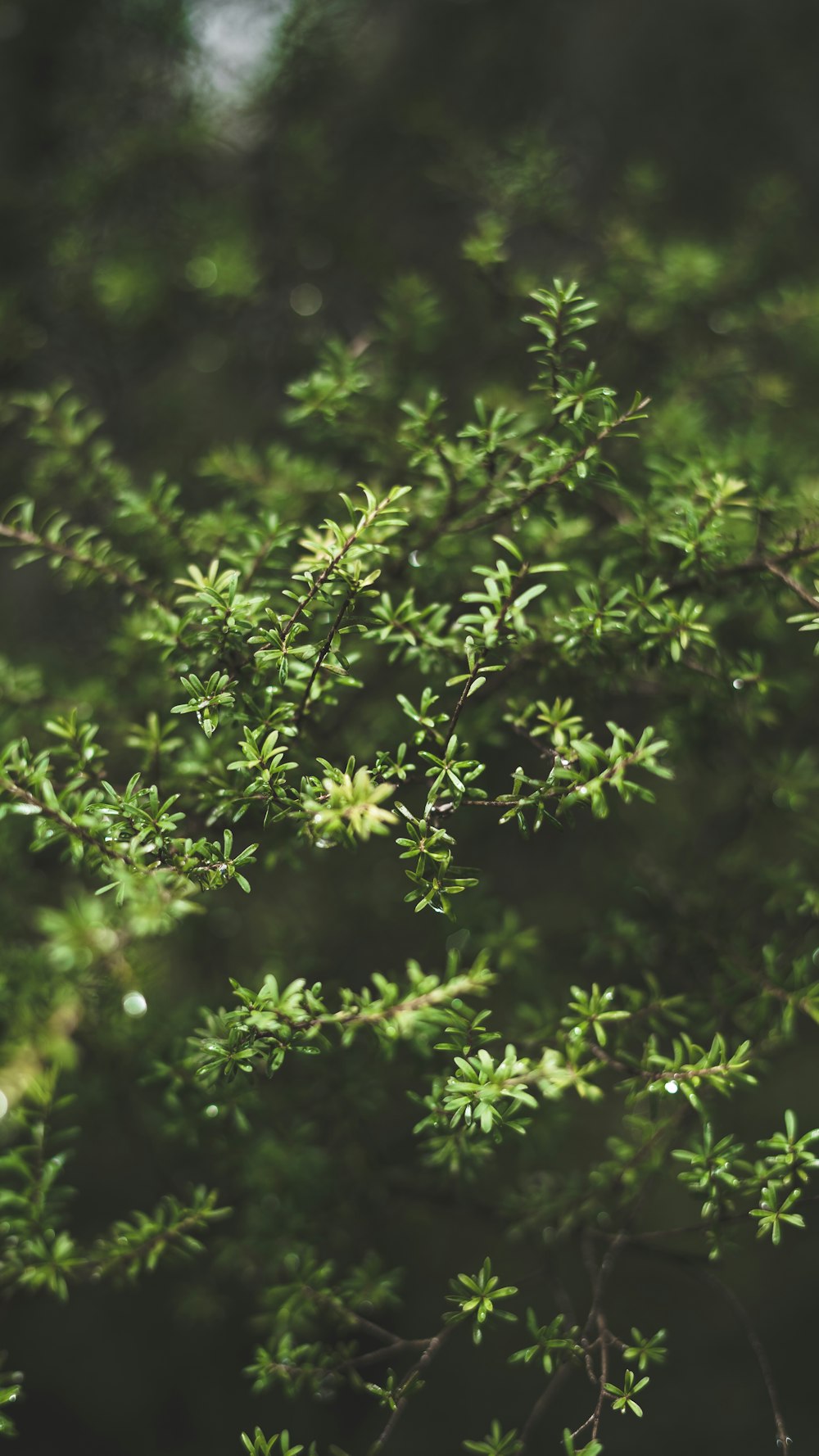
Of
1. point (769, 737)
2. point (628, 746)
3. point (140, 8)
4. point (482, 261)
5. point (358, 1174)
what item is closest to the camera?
point (628, 746)

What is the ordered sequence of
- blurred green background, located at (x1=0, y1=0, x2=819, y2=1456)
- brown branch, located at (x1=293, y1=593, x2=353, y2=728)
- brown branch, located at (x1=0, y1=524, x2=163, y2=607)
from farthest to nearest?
blurred green background, located at (x1=0, y1=0, x2=819, y2=1456) → brown branch, located at (x1=0, y1=524, x2=163, y2=607) → brown branch, located at (x1=293, y1=593, x2=353, y2=728)

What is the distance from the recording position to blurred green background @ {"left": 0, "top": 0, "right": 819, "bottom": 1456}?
63.2 inches

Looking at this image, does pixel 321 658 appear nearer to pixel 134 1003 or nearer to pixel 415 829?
pixel 415 829

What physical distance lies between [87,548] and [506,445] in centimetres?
57

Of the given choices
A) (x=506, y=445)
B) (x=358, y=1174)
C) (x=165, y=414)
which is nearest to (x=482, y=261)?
(x=506, y=445)

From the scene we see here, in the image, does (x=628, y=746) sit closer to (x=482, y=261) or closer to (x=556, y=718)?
(x=556, y=718)

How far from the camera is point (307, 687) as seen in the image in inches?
38.1

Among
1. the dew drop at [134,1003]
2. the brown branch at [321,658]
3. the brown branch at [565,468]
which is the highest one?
the brown branch at [565,468]

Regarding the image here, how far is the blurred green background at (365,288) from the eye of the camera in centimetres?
161

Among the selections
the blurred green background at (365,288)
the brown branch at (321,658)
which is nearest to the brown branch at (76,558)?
the brown branch at (321,658)

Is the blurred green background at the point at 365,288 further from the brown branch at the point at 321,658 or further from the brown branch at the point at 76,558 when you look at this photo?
the brown branch at the point at 321,658

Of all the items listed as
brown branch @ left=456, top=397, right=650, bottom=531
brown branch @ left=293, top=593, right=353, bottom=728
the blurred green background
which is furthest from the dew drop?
brown branch @ left=456, top=397, right=650, bottom=531

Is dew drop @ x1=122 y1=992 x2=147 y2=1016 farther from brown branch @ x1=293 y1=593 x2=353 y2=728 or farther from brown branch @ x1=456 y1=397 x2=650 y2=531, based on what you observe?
brown branch @ x1=456 y1=397 x2=650 y2=531

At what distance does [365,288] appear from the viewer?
1.92 metres
